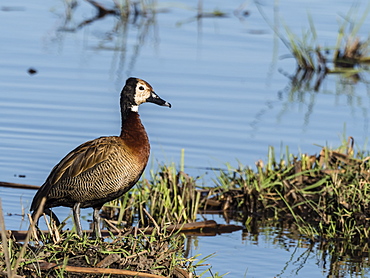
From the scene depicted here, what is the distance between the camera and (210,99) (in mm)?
12141

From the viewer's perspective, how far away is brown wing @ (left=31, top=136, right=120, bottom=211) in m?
7.01

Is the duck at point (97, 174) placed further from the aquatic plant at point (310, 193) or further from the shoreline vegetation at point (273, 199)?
the aquatic plant at point (310, 193)

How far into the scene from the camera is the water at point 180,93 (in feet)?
32.2

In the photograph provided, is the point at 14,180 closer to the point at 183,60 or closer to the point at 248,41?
the point at 183,60

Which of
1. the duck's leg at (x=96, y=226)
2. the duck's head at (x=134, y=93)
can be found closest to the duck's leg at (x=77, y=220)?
the duck's leg at (x=96, y=226)

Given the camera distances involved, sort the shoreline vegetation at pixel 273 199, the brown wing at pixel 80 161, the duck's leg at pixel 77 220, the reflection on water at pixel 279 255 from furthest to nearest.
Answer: the shoreline vegetation at pixel 273 199 → the reflection on water at pixel 279 255 → the brown wing at pixel 80 161 → the duck's leg at pixel 77 220

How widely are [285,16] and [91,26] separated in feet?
11.3

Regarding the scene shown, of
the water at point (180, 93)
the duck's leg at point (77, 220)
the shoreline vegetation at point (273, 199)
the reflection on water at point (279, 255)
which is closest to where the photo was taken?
the duck's leg at point (77, 220)

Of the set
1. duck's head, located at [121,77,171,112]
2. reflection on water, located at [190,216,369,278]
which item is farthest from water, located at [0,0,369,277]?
duck's head, located at [121,77,171,112]

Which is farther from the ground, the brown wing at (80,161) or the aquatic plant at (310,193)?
the brown wing at (80,161)

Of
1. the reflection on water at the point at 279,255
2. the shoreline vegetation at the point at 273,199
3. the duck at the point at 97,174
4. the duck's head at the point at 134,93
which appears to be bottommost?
the reflection on water at the point at 279,255

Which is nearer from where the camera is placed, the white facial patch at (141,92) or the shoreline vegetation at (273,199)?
the white facial patch at (141,92)

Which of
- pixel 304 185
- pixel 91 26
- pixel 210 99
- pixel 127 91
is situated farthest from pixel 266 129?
pixel 91 26

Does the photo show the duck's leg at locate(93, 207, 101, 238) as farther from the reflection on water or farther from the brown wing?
the reflection on water
